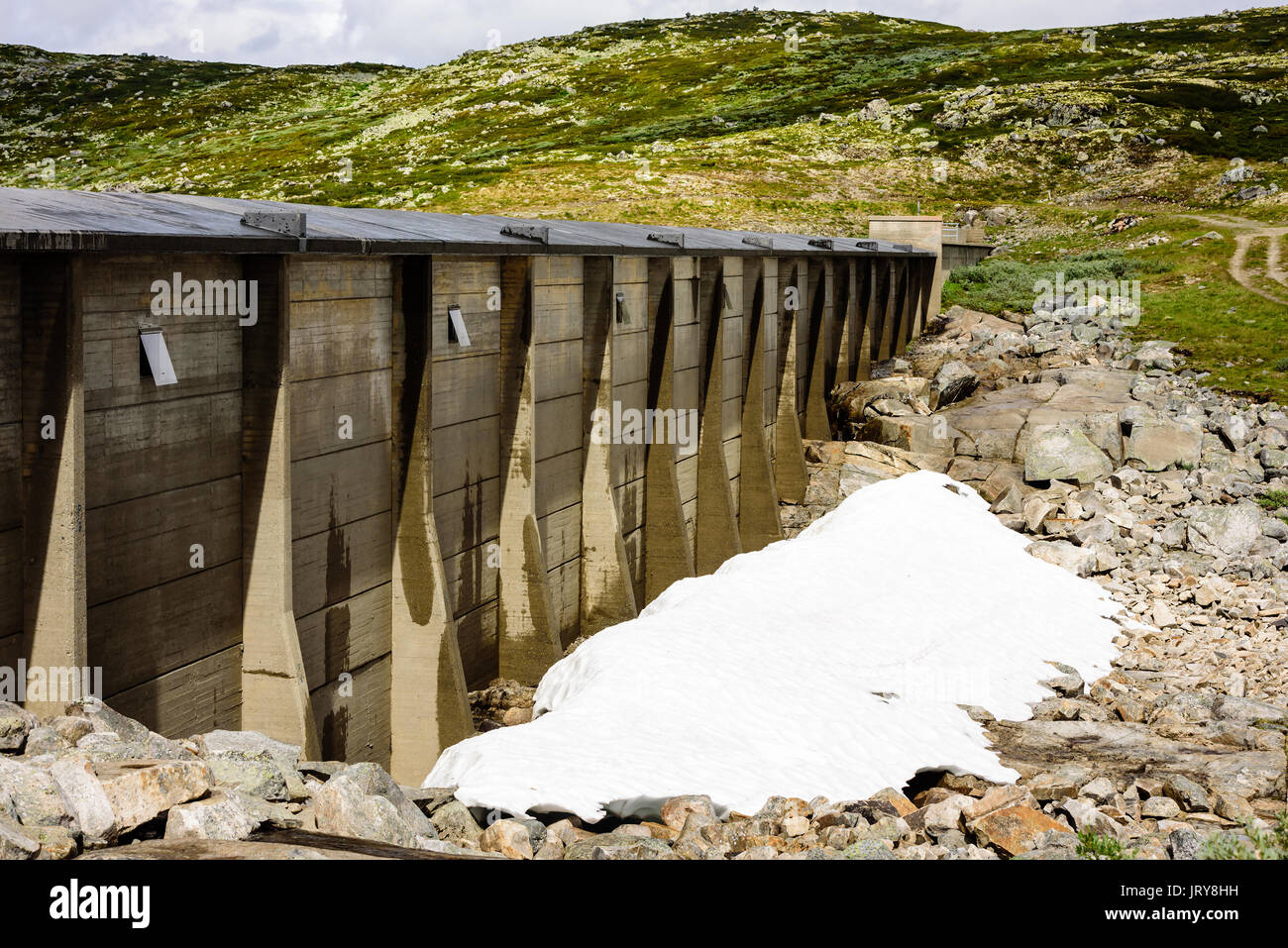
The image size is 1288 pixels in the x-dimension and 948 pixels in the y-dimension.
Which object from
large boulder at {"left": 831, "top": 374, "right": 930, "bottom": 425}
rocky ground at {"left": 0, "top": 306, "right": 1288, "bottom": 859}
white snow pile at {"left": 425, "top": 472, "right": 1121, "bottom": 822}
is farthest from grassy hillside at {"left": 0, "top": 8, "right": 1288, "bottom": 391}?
white snow pile at {"left": 425, "top": 472, "right": 1121, "bottom": 822}

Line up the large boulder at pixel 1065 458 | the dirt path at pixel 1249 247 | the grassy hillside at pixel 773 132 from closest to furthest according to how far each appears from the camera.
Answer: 1. the large boulder at pixel 1065 458
2. the dirt path at pixel 1249 247
3. the grassy hillside at pixel 773 132

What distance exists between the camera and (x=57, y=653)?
953cm

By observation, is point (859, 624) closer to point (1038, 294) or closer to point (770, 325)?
point (770, 325)

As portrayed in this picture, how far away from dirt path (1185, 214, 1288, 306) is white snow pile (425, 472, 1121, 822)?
85.9 feet

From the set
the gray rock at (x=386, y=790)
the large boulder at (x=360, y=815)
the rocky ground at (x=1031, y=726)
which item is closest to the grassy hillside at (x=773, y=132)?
the rocky ground at (x=1031, y=726)

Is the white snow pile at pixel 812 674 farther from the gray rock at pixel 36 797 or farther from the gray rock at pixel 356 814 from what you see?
the gray rock at pixel 36 797

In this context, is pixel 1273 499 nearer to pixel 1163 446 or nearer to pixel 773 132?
pixel 1163 446

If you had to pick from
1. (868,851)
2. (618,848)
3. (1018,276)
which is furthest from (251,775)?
(1018,276)

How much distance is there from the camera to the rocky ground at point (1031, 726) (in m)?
7.60

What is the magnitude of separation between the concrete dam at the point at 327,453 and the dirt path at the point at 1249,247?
99.3 ft

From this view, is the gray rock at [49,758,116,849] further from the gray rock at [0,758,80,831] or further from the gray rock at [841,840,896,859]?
the gray rock at [841,840,896,859]

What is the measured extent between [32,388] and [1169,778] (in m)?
11.5
